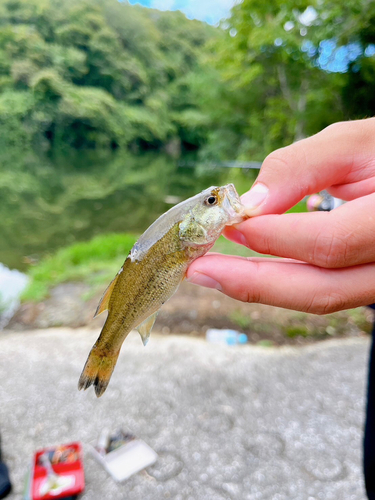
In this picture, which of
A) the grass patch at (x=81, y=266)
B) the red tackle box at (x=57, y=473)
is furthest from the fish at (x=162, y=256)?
the grass patch at (x=81, y=266)

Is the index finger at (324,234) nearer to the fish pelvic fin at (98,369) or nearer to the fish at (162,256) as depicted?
the fish at (162,256)

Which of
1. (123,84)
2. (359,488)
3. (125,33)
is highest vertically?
(125,33)

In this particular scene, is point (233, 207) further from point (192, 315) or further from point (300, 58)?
point (300, 58)

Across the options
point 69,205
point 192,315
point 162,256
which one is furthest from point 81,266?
point 69,205

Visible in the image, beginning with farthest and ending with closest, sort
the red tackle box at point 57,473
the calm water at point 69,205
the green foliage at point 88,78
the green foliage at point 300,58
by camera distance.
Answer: the green foliage at point 88,78 → the green foliage at point 300,58 → the calm water at point 69,205 → the red tackle box at point 57,473

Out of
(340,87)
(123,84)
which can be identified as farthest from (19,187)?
(123,84)

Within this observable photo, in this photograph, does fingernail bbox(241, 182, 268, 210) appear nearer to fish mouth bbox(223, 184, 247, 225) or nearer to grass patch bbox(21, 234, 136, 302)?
fish mouth bbox(223, 184, 247, 225)

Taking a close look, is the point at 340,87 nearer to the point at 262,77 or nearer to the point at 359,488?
the point at 262,77
